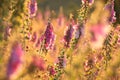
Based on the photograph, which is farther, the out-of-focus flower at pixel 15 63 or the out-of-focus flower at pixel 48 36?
the out-of-focus flower at pixel 48 36

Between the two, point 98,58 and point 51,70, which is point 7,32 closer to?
point 51,70

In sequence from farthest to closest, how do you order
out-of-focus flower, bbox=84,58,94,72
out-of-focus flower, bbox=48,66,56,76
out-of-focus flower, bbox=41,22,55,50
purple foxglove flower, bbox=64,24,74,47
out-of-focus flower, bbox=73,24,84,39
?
1. purple foxglove flower, bbox=64,24,74,47
2. out-of-focus flower, bbox=41,22,55,50
3. out-of-focus flower, bbox=73,24,84,39
4. out-of-focus flower, bbox=48,66,56,76
5. out-of-focus flower, bbox=84,58,94,72

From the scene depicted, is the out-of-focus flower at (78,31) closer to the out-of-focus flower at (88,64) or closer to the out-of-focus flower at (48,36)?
the out-of-focus flower at (48,36)

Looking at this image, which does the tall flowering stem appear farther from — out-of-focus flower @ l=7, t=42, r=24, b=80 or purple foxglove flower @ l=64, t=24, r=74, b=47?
A: out-of-focus flower @ l=7, t=42, r=24, b=80

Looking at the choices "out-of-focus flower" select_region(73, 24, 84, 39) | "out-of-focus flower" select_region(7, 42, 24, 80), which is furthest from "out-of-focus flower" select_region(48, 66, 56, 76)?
"out-of-focus flower" select_region(7, 42, 24, 80)

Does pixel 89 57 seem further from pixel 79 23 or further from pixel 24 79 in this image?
pixel 24 79

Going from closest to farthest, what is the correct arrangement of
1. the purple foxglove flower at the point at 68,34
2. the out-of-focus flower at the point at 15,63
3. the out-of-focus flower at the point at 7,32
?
the out-of-focus flower at the point at 15,63 < the out-of-focus flower at the point at 7,32 < the purple foxglove flower at the point at 68,34

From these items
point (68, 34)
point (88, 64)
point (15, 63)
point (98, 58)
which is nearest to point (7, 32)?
point (88, 64)

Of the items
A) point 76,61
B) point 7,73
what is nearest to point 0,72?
point 7,73

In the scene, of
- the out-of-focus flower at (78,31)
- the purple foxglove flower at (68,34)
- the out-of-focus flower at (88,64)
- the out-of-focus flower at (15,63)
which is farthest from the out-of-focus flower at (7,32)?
the out-of-focus flower at (15,63)

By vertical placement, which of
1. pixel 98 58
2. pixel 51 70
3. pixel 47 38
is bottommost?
pixel 51 70

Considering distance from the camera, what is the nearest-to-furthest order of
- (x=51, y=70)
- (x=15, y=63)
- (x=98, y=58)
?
1. (x=15, y=63)
2. (x=51, y=70)
3. (x=98, y=58)
